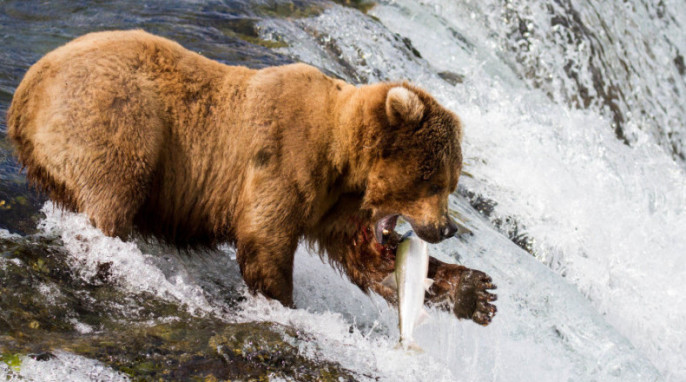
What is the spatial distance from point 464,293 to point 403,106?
137 cm

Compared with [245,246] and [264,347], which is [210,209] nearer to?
[245,246]

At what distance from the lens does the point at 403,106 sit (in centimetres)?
443

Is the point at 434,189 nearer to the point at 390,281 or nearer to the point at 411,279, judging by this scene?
the point at 411,279

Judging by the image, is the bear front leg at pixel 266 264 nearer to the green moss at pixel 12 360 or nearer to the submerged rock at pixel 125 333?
the submerged rock at pixel 125 333

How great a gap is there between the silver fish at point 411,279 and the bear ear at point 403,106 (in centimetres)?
75

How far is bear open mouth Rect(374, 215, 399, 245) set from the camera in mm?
5018

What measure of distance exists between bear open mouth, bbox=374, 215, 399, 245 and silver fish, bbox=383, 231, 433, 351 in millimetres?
279

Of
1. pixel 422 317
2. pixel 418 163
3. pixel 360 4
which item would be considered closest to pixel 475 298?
pixel 422 317

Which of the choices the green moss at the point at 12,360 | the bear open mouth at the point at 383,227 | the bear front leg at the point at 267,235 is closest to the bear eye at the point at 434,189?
the bear open mouth at the point at 383,227

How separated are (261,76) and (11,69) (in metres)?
3.59

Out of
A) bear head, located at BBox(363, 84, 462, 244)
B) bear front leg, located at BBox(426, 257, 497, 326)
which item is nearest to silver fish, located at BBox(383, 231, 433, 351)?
bear head, located at BBox(363, 84, 462, 244)

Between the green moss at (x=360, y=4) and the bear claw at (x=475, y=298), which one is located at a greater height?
the green moss at (x=360, y=4)

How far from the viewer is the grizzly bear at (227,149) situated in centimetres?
433

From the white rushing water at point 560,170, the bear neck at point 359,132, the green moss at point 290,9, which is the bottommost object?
the white rushing water at point 560,170
